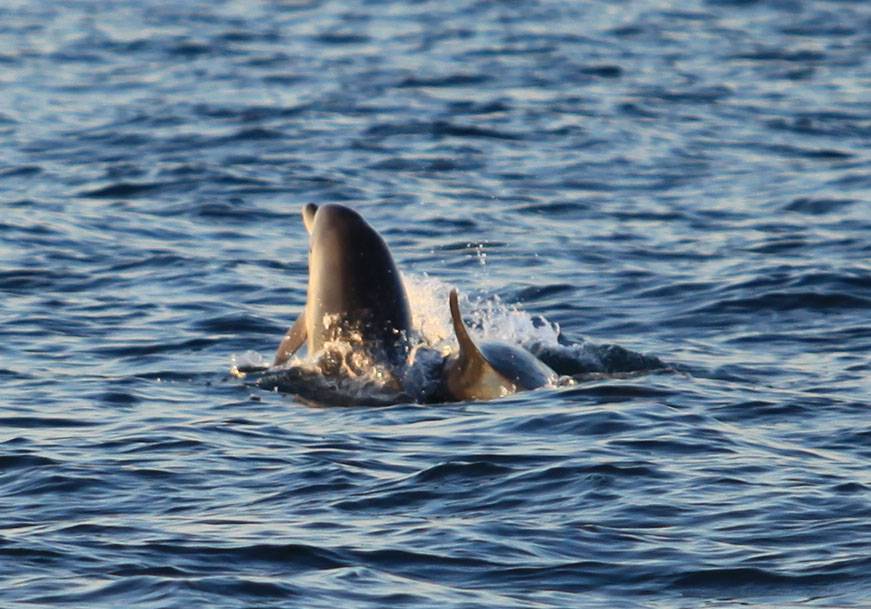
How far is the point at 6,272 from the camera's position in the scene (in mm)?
19156

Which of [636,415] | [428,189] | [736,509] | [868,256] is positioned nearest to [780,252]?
[868,256]

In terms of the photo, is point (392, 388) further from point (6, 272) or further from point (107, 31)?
point (107, 31)

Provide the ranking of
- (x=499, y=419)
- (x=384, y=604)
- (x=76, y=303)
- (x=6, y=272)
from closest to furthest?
(x=384, y=604), (x=499, y=419), (x=76, y=303), (x=6, y=272)

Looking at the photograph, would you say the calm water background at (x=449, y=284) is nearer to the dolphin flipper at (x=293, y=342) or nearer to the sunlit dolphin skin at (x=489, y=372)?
the sunlit dolphin skin at (x=489, y=372)

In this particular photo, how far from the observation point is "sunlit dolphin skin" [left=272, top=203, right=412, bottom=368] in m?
14.7

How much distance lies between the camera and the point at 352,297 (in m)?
14.9

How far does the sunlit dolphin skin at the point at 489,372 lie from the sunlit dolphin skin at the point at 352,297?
54 cm

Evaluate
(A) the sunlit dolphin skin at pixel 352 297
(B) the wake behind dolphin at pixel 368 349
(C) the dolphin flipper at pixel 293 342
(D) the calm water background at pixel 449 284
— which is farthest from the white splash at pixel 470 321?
(C) the dolphin flipper at pixel 293 342

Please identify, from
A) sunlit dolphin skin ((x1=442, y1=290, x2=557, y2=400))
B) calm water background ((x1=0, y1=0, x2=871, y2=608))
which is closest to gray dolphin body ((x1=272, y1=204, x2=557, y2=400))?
sunlit dolphin skin ((x1=442, y1=290, x2=557, y2=400))

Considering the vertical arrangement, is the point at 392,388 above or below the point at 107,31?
below

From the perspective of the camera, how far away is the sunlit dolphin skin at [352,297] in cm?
1472

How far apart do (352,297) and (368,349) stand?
500 millimetres

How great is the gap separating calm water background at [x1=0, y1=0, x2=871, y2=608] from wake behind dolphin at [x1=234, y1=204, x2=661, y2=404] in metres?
0.30

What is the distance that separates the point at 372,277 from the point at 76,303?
4.16 meters
